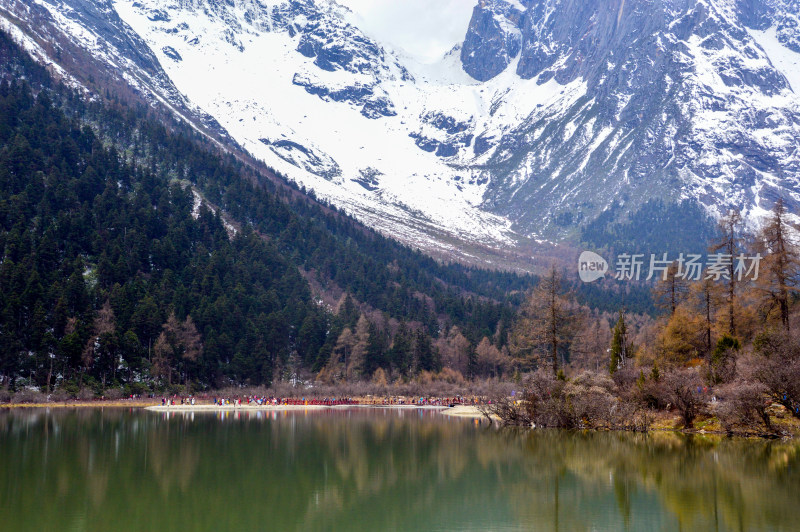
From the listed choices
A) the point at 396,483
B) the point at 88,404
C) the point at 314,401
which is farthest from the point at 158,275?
the point at 396,483

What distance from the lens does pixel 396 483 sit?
26.4 metres

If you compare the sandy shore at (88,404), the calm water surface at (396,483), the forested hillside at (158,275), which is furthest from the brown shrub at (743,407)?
the forested hillside at (158,275)

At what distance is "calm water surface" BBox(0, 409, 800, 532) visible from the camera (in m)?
19.7

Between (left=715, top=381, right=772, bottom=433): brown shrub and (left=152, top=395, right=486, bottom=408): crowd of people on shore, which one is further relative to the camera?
(left=152, top=395, right=486, bottom=408): crowd of people on shore

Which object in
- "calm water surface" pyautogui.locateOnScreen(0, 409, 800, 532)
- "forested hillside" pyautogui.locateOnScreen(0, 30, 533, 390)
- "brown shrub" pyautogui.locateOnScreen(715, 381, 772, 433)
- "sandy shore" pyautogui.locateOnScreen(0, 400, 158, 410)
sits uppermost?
"forested hillside" pyautogui.locateOnScreen(0, 30, 533, 390)

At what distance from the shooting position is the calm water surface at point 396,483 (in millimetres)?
19703

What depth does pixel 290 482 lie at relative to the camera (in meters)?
26.2

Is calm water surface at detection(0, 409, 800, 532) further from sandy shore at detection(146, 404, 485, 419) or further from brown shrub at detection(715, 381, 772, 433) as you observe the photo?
sandy shore at detection(146, 404, 485, 419)

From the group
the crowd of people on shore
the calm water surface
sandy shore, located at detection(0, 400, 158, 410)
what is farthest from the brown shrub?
sandy shore, located at detection(0, 400, 158, 410)

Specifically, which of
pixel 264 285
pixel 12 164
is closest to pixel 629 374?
pixel 264 285

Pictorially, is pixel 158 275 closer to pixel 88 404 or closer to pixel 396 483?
pixel 88 404

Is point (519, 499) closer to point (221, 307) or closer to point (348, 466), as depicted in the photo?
point (348, 466)

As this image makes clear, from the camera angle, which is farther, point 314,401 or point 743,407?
point 314,401

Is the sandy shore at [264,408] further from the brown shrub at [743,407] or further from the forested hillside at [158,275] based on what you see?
the brown shrub at [743,407]
